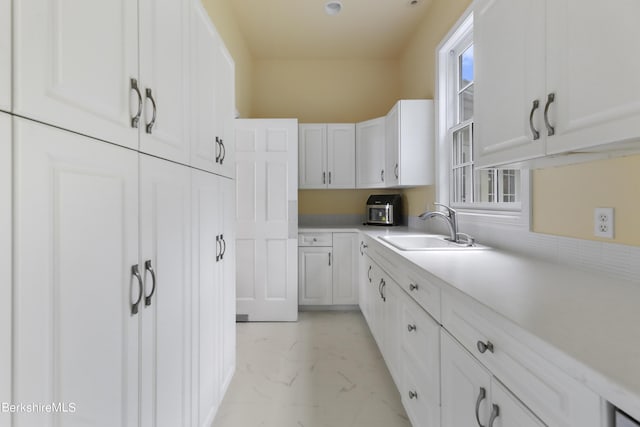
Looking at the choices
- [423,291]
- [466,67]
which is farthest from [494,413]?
[466,67]

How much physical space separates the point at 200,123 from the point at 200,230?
1.64 ft

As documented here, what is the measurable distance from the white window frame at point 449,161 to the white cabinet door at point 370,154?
2.35 ft

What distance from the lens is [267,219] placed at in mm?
3072

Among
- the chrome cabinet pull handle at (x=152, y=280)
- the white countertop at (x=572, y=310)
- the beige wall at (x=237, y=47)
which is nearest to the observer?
the white countertop at (x=572, y=310)

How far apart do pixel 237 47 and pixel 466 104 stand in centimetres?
226

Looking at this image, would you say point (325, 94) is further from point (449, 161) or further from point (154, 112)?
point (154, 112)

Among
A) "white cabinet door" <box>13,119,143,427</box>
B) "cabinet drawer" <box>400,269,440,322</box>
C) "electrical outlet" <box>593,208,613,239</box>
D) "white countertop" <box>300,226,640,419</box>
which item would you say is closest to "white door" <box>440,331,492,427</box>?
"cabinet drawer" <box>400,269,440,322</box>

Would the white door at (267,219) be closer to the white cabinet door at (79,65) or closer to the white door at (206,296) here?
the white door at (206,296)

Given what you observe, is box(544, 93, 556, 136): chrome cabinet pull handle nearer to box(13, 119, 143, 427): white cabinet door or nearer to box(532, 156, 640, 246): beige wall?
box(532, 156, 640, 246): beige wall

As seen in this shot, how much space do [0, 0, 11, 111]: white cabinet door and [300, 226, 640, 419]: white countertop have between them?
3.48 ft

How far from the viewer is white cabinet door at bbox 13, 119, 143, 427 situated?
1.86ft

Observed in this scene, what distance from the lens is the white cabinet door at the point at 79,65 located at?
0.56 m

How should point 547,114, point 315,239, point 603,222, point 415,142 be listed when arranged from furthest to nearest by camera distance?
point 315,239 < point 415,142 < point 603,222 < point 547,114

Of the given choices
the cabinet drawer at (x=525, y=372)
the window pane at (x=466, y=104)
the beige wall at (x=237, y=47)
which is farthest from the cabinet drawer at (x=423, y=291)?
the beige wall at (x=237, y=47)
